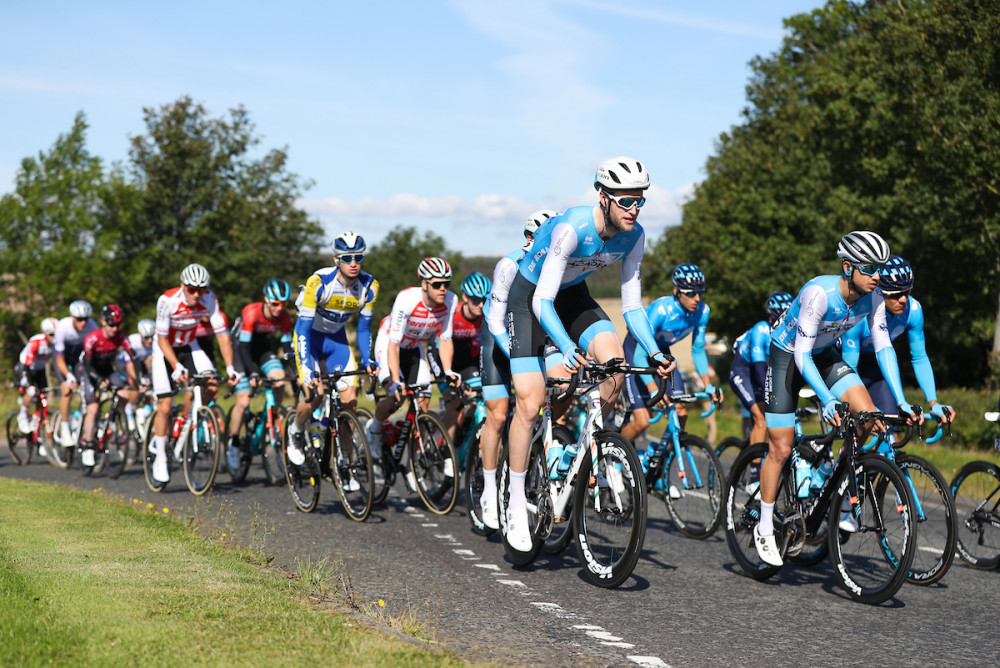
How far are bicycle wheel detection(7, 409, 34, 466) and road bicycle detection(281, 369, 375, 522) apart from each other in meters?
8.14

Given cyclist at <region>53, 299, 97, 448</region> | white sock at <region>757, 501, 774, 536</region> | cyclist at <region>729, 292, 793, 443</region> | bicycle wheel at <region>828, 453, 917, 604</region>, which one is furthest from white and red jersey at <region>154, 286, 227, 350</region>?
bicycle wheel at <region>828, 453, 917, 604</region>

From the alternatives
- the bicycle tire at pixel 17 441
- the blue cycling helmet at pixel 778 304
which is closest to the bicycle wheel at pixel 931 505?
the blue cycling helmet at pixel 778 304

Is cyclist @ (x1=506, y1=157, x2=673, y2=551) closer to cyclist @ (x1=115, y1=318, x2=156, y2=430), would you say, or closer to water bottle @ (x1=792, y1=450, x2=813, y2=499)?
water bottle @ (x1=792, y1=450, x2=813, y2=499)

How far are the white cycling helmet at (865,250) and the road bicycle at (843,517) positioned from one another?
94 cm

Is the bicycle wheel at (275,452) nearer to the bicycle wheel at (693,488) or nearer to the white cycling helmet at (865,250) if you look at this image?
the bicycle wheel at (693,488)

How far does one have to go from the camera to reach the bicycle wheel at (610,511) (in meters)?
5.98

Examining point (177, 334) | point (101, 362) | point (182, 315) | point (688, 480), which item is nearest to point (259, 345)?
point (177, 334)

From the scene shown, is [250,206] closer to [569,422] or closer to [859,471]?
[569,422]

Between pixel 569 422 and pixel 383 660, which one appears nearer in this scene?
pixel 383 660

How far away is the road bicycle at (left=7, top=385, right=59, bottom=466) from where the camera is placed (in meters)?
15.7

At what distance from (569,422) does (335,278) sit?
10.0 feet

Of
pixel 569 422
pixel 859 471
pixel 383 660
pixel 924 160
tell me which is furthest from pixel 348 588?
pixel 924 160

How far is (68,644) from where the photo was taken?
4465mm

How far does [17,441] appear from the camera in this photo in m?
16.5
